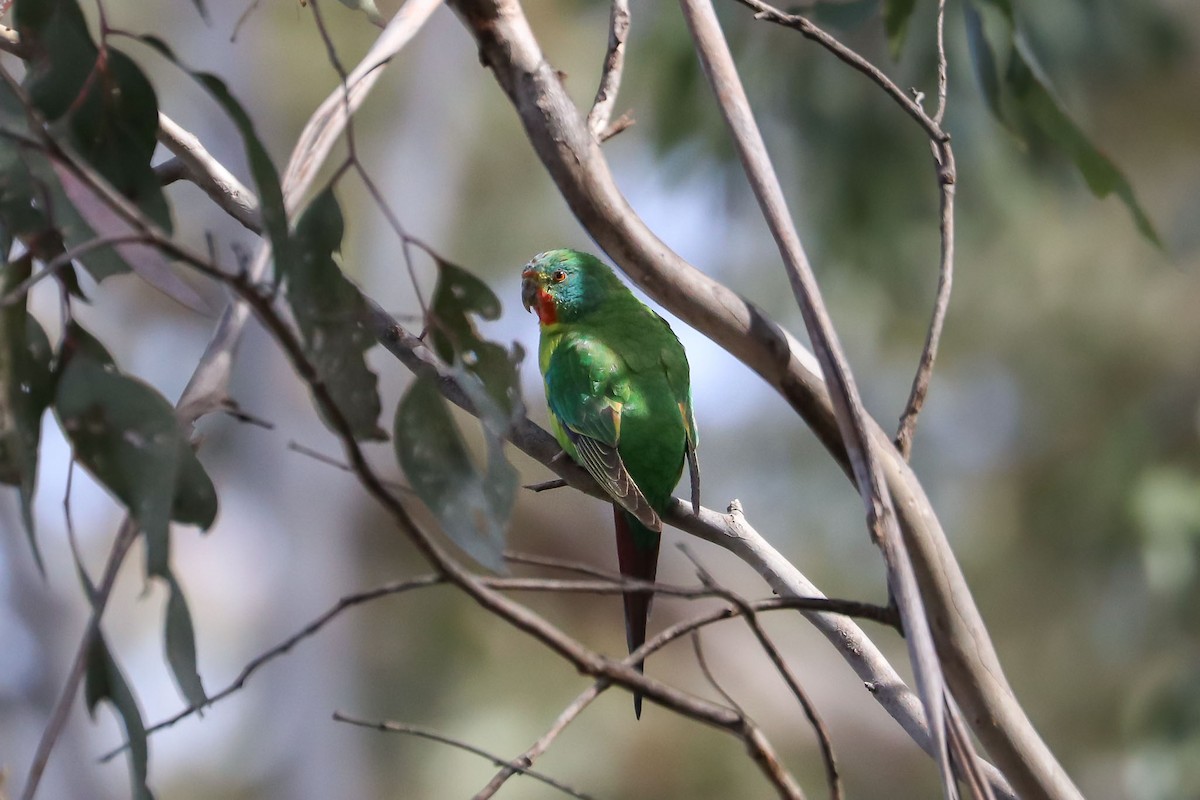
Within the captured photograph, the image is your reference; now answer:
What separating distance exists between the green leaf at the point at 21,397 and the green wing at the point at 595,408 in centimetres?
111

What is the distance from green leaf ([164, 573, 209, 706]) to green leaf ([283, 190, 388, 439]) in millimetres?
271

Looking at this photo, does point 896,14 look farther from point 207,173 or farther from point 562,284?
point 207,173

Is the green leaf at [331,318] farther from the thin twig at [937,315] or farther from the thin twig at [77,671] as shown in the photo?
the thin twig at [937,315]

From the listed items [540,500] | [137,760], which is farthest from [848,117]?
[137,760]

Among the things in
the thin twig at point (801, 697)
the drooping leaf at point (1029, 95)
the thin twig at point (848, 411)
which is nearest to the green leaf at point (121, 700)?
the thin twig at point (801, 697)

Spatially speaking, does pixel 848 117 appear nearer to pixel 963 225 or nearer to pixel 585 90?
pixel 963 225

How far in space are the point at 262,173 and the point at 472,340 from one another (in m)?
0.34

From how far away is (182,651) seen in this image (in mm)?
1254

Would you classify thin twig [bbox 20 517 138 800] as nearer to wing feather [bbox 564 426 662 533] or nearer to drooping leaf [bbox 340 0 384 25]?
drooping leaf [bbox 340 0 384 25]

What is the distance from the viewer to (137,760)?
1.27m

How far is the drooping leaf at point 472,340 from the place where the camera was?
4.49ft

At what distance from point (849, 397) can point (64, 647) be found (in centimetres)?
751

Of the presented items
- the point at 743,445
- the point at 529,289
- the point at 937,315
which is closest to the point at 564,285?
the point at 529,289

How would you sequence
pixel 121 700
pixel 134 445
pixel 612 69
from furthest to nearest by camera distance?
1. pixel 612 69
2. pixel 121 700
3. pixel 134 445
